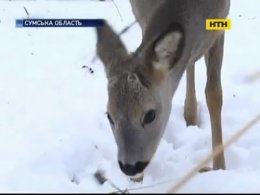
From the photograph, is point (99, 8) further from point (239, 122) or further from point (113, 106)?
point (113, 106)

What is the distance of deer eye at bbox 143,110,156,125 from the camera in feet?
9.72

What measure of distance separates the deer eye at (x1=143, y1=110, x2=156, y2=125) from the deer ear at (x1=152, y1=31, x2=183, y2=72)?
233 mm

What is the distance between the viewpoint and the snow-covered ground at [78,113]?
12.5 ft

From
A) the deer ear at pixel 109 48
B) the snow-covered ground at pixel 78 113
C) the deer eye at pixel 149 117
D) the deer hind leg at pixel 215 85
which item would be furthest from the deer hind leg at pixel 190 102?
the deer eye at pixel 149 117

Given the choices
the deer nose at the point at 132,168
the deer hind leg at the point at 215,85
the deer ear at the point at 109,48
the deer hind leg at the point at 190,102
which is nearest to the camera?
the deer nose at the point at 132,168

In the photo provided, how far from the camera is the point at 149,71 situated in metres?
3.05

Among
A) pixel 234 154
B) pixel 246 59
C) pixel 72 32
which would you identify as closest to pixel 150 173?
pixel 234 154

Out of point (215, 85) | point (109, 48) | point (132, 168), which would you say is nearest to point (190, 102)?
point (215, 85)

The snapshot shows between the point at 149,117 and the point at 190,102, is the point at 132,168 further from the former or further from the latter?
the point at 190,102

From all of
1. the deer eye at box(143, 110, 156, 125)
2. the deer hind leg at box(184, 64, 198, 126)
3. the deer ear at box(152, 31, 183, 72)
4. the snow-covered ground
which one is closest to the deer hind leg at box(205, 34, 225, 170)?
the snow-covered ground

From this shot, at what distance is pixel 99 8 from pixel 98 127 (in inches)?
123

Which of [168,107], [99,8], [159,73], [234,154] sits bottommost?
[99,8]

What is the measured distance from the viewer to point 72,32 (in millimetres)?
6621

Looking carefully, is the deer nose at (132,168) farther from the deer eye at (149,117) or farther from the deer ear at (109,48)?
the deer ear at (109,48)
